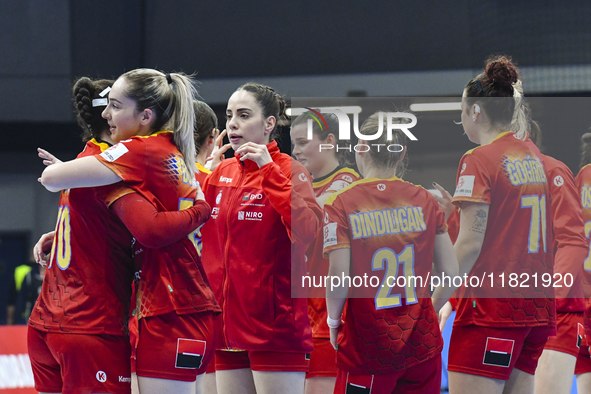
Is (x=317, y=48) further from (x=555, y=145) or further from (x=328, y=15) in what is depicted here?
(x=555, y=145)

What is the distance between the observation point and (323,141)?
11.6 feet

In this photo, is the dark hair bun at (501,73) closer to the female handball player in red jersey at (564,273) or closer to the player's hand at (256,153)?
the female handball player in red jersey at (564,273)

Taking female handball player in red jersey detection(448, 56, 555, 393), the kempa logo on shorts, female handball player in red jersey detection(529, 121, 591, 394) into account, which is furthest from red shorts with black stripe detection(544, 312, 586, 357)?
the kempa logo on shorts

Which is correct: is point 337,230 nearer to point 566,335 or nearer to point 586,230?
point 566,335

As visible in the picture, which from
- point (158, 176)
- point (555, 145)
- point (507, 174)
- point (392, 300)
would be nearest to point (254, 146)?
point (158, 176)

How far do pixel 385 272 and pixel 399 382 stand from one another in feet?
1.58

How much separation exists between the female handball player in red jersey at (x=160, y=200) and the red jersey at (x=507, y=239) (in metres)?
1.24

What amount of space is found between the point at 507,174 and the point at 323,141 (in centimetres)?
114

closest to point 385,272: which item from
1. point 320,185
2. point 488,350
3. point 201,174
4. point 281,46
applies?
point 488,350

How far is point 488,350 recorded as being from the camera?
2680 millimetres

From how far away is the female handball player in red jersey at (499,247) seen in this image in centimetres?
270

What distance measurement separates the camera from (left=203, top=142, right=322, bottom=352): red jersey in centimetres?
273

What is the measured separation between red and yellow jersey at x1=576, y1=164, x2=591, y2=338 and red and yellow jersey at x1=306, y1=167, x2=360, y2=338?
1.43m

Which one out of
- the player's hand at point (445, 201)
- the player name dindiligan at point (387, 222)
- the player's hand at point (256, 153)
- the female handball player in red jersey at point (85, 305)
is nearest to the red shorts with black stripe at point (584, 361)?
the player's hand at point (445, 201)
